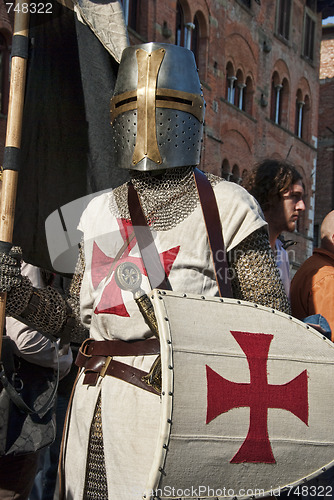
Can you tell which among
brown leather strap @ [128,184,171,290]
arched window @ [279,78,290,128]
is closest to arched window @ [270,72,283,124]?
arched window @ [279,78,290,128]

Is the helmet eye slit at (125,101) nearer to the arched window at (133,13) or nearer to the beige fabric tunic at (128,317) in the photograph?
the beige fabric tunic at (128,317)

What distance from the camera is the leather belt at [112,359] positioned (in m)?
2.33

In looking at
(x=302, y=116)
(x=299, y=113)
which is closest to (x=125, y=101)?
(x=299, y=113)

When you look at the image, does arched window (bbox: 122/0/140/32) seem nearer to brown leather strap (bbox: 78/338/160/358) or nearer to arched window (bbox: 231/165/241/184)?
arched window (bbox: 231/165/241/184)

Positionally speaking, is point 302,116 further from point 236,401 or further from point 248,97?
point 236,401

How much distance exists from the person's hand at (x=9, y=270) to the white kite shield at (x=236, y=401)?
2.05 ft

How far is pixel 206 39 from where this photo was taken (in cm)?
1933

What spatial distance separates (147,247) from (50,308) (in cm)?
51

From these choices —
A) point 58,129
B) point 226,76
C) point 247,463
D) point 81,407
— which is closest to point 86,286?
point 81,407

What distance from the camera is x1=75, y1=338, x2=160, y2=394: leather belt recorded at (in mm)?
2330

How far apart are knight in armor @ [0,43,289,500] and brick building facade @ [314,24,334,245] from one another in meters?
26.7

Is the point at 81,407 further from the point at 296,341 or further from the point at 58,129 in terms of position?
the point at 58,129

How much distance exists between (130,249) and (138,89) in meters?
0.55

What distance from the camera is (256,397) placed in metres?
2.17
